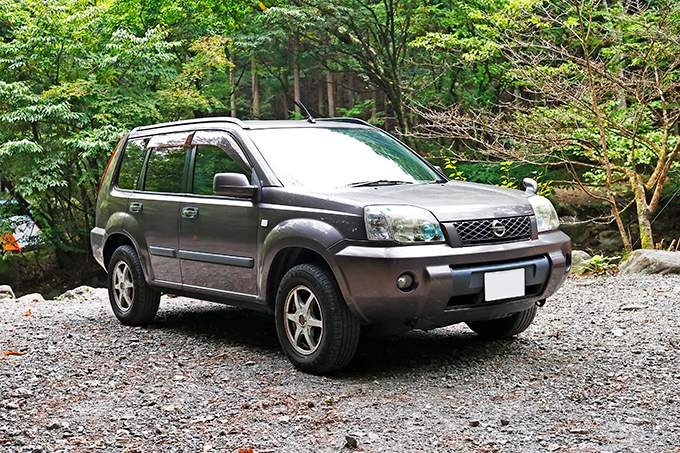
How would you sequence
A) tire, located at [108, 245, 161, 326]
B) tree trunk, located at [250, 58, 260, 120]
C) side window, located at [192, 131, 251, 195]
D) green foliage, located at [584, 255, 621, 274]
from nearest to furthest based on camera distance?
1. side window, located at [192, 131, 251, 195]
2. tire, located at [108, 245, 161, 326]
3. green foliage, located at [584, 255, 621, 274]
4. tree trunk, located at [250, 58, 260, 120]

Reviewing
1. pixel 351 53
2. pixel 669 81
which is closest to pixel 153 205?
pixel 669 81

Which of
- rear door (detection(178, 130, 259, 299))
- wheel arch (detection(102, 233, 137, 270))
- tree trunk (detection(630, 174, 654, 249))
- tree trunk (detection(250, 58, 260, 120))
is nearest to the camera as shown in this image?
rear door (detection(178, 130, 259, 299))

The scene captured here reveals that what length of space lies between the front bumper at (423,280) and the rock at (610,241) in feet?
47.0

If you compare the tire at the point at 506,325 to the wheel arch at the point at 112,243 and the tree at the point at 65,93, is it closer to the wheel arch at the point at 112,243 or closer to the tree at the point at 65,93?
the wheel arch at the point at 112,243

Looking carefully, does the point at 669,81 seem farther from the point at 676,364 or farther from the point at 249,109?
the point at 249,109

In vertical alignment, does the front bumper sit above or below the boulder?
above

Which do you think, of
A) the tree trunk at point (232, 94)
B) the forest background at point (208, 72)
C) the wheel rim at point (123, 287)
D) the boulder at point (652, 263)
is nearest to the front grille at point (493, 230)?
the wheel rim at point (123, 287)

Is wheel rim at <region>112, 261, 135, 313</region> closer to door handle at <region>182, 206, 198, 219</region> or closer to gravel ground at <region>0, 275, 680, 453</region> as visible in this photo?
gravel ground at <region>0, 275, 680, 453</region>

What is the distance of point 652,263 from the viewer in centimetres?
860

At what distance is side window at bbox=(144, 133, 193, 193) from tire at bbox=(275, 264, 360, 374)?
1696mm

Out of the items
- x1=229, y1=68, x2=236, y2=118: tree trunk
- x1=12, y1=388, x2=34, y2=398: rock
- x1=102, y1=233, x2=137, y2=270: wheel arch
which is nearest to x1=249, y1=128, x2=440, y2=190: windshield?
x1=102, y1=233, x2=137, y2=270: wheel arch

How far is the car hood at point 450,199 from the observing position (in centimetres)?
430

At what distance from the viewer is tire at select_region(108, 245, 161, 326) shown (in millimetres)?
6199

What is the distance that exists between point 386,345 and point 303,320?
1.02 metres
